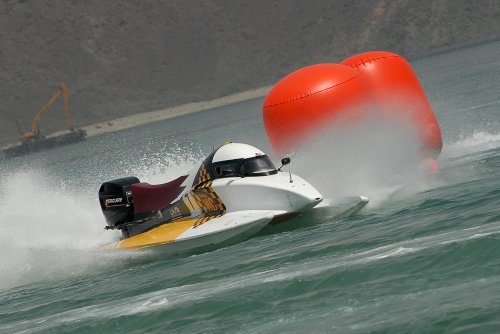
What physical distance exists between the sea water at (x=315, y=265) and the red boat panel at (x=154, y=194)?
0.86 meters


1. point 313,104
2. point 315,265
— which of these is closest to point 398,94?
point 313,104

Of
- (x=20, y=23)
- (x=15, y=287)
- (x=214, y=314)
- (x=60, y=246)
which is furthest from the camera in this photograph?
(x=20, y=23)

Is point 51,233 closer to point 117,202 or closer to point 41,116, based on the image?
point 117,202

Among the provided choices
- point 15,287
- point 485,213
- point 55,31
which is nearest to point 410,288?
point 485,213

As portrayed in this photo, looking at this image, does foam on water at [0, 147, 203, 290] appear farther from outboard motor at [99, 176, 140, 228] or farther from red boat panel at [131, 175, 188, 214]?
red boat panel at [131, 175, 188, 214]

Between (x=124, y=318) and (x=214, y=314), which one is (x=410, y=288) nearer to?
(x=214, y=314)

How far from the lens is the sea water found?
31.9 feet

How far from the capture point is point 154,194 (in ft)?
53.2

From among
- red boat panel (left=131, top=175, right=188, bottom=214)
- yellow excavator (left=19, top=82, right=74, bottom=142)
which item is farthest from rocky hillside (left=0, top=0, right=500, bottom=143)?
red boat panel (left=131, top=175, right=188, bottom=214)

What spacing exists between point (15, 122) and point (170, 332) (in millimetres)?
124868

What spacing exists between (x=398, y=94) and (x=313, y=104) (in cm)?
208

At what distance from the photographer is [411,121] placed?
1894 centimetres

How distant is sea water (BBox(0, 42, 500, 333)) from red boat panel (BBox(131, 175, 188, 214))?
33.7 inches

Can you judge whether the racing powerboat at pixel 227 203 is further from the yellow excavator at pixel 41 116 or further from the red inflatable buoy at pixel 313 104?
the yellow excavator at pixel 41 116
